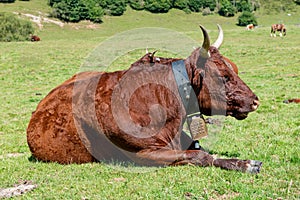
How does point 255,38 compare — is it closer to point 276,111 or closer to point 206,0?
point 276,111

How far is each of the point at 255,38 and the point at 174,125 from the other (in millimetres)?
41213

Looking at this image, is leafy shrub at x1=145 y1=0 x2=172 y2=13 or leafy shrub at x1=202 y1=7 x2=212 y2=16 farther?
leafy shrub at x1=145 y1=0 x2=172 y2=13

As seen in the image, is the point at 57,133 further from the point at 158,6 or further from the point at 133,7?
the point at 133,7

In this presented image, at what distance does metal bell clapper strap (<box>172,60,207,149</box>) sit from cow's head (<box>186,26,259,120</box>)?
9 cm

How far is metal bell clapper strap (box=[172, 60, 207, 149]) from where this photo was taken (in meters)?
5.84

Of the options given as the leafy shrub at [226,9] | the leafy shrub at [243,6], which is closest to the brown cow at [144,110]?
the leafy shrub at [226,9]

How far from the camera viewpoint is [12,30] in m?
54.5

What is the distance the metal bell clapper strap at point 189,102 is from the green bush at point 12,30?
5040cm

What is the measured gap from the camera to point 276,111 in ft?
35.9

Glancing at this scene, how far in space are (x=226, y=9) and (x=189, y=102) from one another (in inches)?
4042

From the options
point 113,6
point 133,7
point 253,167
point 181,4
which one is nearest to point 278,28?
point 253,167

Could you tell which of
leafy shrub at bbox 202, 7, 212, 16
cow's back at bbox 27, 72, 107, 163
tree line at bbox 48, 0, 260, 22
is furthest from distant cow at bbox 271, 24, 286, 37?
leafy shrub at bbox 202, 7, 212, 16

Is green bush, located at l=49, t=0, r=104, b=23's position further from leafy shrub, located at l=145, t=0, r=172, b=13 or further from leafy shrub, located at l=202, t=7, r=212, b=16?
leafy shrub, located at l=202, t=7, r=212, b=16

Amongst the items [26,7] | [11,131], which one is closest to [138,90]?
[11,131]
